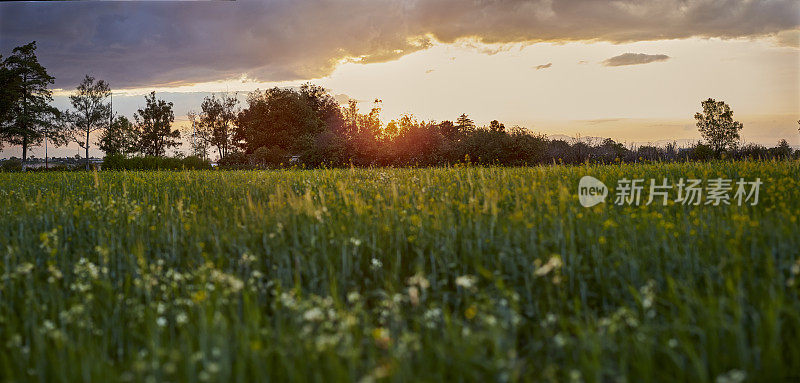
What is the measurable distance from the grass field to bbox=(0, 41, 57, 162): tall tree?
57.0m

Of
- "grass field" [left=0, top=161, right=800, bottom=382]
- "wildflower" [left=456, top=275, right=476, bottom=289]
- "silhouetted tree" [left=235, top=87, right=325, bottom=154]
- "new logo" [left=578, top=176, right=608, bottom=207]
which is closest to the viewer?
"grass field" [left=0, top=161, right=800, bottom=382]

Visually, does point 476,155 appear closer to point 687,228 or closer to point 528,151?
point 528,151

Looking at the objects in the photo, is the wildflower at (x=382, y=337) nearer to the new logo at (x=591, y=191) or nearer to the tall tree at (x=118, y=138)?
the new logo at (x=591, y=191)

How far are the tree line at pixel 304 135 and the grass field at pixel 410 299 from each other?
14.2m

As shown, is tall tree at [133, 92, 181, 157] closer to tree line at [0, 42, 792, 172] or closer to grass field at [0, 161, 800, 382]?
tree line at [0, 42, 792, 172]

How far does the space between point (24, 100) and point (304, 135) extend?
3071 cm

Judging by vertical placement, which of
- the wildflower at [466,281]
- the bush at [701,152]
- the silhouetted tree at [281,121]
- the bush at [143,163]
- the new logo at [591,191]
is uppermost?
the silhouetted tree at [281,121]

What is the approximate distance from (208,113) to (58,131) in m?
21.6

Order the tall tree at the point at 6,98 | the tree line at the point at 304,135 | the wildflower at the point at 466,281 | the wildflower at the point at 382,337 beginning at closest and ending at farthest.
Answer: the wildflower at the point at 382,337 → the wildflower at the point at 466,281 → the tree line at the point at 304,135 → the tall tree at the point at 6,98

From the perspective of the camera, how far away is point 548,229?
6285mm

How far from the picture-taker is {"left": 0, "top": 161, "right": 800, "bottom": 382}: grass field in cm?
362

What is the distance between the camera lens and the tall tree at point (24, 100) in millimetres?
53094

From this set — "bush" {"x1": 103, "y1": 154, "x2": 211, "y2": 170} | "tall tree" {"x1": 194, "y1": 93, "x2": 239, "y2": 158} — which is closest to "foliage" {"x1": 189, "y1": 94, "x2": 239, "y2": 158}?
"tall tree" {"x1": 194, "y1": 93, "x2": 239, "y2": 158}

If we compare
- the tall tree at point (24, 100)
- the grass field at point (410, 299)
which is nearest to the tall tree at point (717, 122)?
the grass field at point (410, 299)
